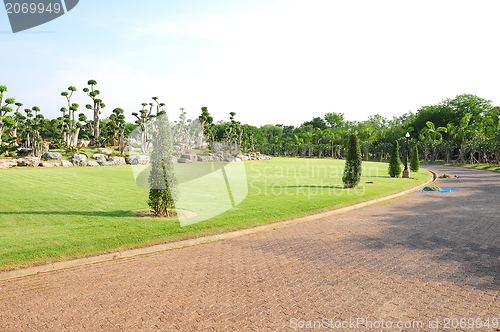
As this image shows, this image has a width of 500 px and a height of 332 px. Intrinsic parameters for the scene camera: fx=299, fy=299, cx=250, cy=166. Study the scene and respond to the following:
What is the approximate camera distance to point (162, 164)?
9.84 metres

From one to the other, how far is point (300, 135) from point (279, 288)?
109283 mm

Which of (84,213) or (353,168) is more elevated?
(353,168)

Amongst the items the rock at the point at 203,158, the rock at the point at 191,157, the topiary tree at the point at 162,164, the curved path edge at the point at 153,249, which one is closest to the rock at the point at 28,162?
the rock at the point at 191,157

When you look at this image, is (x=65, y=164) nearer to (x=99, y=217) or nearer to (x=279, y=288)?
(x=99, y=217)

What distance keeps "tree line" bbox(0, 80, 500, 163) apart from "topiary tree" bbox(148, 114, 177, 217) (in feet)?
2.71

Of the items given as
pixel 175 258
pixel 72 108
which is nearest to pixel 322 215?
pixel 175 258

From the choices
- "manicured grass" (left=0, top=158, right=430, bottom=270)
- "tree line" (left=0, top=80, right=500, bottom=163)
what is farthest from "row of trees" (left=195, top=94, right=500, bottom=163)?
"manicured grass" (left=0, top=158, right=430, bottom=270)

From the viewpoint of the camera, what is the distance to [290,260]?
6.78m

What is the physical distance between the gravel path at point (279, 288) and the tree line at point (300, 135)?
5.91m

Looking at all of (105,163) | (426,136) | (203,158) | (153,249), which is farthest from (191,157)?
(426,136)

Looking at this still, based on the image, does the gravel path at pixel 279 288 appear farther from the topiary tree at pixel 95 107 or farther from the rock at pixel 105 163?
the topiary tree at pixel 95 107

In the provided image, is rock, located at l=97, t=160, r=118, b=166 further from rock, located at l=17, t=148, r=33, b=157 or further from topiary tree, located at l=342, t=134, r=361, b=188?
topiary tree, located at l=342, t=134, r=361, b=188

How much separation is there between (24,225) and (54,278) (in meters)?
4.55

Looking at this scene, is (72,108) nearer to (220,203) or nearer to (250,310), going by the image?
(220,203)
